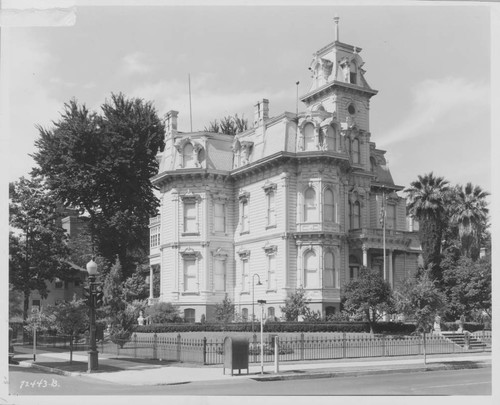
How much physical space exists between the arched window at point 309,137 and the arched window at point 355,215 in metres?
5.43

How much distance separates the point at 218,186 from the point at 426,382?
29258 millimetres

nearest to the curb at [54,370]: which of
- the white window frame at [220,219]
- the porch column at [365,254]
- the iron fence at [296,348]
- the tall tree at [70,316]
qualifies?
the tall tree at [70,316]

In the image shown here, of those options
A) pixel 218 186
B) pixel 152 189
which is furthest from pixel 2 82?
pixel 152 189

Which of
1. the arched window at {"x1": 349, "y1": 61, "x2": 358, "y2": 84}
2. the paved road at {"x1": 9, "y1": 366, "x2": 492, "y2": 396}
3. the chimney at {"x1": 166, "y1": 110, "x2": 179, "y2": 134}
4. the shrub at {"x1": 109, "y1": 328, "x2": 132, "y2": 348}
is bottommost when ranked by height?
the paved road at {"x1": 9, "y1": 366, "x2": 492, "y2": 396}

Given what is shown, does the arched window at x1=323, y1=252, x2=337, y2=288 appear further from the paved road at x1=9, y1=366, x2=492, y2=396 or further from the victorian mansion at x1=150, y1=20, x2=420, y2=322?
the paved road at x1=9, y1=366, x2=492, y2=396

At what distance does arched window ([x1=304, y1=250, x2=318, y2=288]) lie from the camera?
44562mm

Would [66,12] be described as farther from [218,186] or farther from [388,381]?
[218,186]

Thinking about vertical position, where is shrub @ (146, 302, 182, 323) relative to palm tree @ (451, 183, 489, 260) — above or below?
below

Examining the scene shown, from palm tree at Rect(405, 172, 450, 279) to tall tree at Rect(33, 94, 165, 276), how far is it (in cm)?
1969

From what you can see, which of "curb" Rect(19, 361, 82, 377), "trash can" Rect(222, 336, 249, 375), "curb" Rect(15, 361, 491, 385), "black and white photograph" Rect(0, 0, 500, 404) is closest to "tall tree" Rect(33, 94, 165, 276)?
"black and white photograph" Rect(0, 0, 500, 404)

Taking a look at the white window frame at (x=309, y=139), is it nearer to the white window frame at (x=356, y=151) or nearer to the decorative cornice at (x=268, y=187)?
the decorative cornice at (x=268, y=187)

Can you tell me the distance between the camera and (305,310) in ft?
140

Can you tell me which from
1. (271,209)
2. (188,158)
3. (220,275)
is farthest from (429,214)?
(188,158)

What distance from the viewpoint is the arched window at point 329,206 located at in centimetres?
4500
